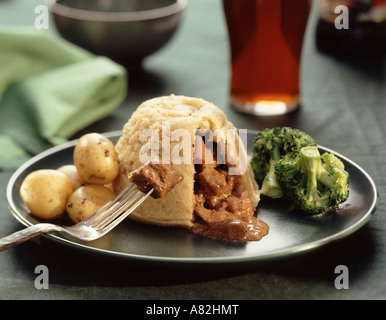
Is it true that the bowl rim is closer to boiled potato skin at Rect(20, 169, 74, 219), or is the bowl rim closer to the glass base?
the glass base

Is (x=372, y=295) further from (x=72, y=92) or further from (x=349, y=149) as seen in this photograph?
(x=72, y=92)

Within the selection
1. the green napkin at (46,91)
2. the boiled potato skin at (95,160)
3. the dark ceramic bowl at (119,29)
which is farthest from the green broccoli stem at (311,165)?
the dark ceramic bowl at (119,29)

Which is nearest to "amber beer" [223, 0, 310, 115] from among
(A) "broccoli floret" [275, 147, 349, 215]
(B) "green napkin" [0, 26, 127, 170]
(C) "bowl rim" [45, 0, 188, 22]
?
(C) "bowl rim" [45, 0, 188, 22]

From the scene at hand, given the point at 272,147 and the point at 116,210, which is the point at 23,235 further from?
the point at 272,147

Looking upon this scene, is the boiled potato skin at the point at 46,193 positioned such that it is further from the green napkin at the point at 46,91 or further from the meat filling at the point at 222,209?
the green napkin at the point at 46,91

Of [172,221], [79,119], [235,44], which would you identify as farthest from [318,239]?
[79,119]

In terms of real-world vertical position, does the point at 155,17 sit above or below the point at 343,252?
above
